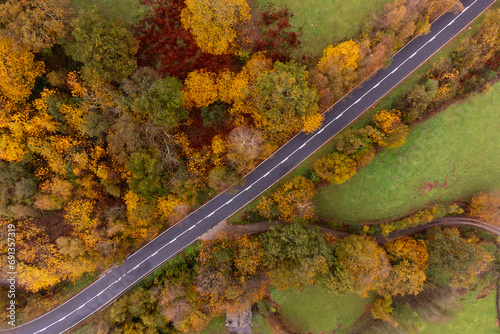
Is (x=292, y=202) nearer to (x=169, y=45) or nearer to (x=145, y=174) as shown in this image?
(x=145, y=174)

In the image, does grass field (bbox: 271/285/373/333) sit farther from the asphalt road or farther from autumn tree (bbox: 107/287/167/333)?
autumn tree (bbox: 107/287/167/333)

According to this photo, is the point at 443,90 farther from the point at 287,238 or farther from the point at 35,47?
the point at 35,47

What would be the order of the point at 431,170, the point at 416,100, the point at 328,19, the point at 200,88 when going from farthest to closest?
the point at 431,170
the point at 328,19
the point at 416,100
the point at 200,88

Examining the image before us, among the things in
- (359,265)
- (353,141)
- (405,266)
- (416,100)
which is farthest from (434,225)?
(353,141)

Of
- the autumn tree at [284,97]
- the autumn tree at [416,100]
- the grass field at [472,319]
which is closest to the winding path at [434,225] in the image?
the grass field at [472,319]

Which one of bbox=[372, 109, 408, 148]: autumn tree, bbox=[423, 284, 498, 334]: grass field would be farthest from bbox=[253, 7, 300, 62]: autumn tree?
bbox=[423, 284, 498, 334]: grass field

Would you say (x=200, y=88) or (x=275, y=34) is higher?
(x=275, y=34)

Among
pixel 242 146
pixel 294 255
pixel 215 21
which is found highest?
pixel 215 21
